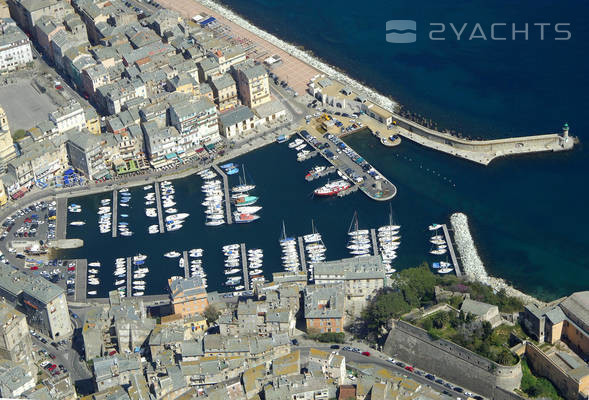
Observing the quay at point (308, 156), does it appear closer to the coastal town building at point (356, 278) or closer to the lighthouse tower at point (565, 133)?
the coastal town building at point (356, 278)

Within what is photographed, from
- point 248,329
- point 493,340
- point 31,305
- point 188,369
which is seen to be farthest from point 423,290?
point 31,305

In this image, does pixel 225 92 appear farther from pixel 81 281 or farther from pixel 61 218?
pixel 81 281

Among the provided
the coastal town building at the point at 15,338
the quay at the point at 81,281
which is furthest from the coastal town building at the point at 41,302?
the quay at the point at 81,281

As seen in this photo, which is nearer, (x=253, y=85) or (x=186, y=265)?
(x=186, y=265)

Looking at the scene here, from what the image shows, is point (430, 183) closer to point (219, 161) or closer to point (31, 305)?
point (219, 161)

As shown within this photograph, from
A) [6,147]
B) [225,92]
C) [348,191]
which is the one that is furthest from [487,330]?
[6,147]
